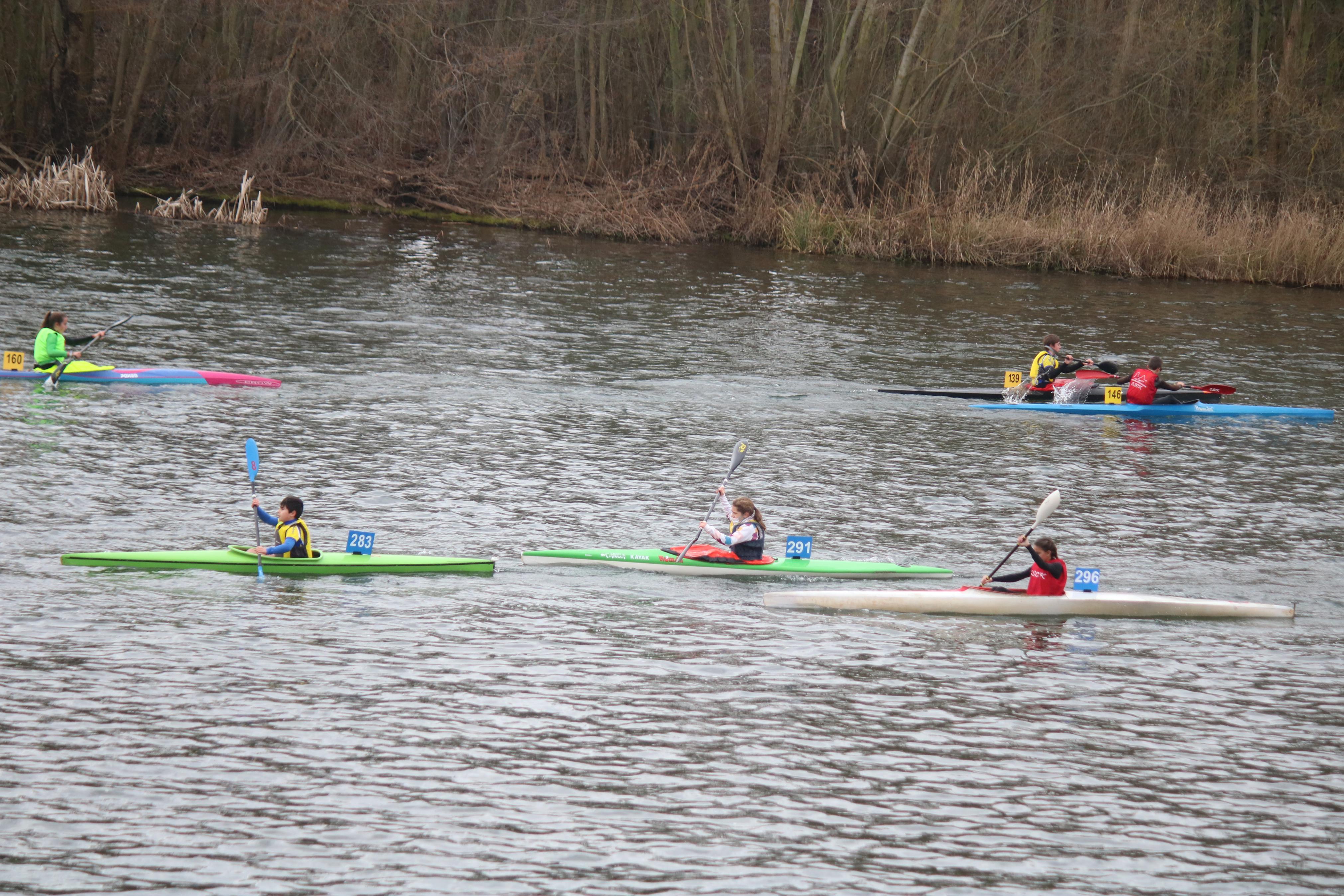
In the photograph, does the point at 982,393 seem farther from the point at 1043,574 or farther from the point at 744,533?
the point at 744,533

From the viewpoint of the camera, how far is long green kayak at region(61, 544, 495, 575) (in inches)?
504

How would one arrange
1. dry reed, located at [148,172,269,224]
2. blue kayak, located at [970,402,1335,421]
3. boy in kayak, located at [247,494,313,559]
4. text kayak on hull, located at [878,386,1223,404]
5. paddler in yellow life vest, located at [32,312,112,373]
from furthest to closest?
dry reed, located at [148,172,269,224] < text kayak on hull, located at [878,386,1223,404] < blue kayak, located at [970,402,1335,421] < paddler in yellow life vest, located at [32,312,112,373] < boy in kayak, located at [247,494,313,559]

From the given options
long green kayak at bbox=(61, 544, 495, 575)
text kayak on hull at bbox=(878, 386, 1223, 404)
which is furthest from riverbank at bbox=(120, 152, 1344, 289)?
long green kayak at bbox=(61, 544, 495, 575)

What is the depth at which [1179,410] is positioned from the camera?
2248 centimetres

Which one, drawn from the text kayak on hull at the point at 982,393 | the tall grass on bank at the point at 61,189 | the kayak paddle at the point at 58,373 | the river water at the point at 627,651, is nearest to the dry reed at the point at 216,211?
the tall grass on bank at the point at 61,189

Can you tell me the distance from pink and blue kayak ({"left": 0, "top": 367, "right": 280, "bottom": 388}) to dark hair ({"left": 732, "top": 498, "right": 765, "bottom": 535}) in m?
9.61

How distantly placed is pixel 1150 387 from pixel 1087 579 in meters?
9.95

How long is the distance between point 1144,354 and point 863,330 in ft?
17.8

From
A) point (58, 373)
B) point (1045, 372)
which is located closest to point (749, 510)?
point (1045, 372)

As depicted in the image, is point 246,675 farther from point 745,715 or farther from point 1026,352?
point 1026,352

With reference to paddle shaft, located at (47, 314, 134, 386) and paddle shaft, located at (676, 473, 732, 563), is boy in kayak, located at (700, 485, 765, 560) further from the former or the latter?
paddle shaft, located at (47, 314, 134, 386)

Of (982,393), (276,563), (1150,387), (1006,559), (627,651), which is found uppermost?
(1150,387)

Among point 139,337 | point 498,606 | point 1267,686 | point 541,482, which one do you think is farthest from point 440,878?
point 139,337

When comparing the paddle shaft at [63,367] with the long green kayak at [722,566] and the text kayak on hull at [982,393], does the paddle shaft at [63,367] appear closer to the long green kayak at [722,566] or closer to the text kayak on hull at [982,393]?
the long green kayak at [722,566]
